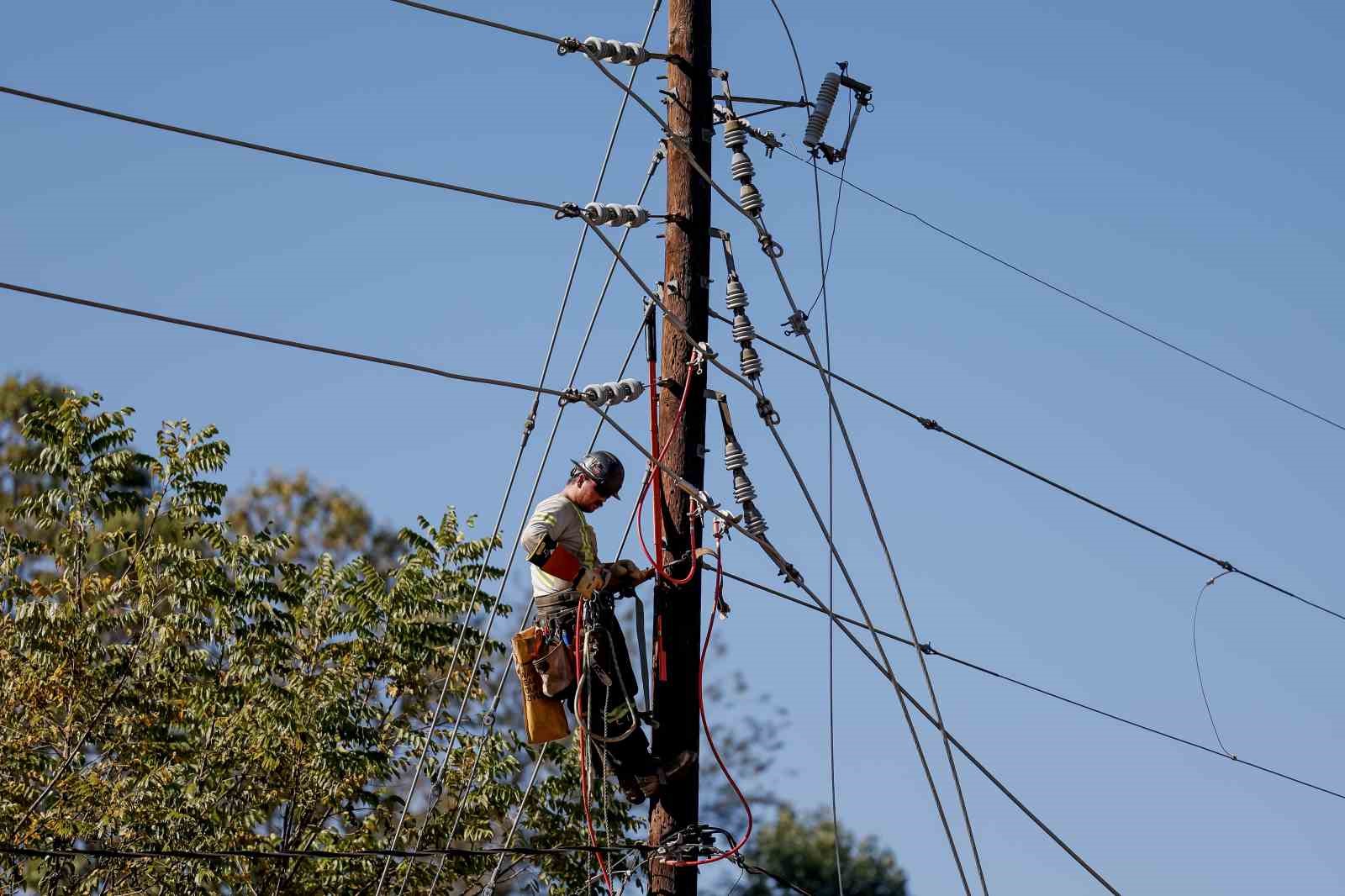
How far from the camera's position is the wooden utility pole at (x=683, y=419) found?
9633 millimetres

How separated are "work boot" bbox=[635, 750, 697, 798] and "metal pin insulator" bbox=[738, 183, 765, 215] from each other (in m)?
3.12

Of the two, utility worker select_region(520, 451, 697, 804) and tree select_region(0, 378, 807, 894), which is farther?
tree select_region(0, 378, 807, 894)

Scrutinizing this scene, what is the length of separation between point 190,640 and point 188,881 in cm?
226

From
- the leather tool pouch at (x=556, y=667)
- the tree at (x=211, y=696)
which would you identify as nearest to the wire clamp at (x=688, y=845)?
the leather tool pouch at (x=556, y=667)

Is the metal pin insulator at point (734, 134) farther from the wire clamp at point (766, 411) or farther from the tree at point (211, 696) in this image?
the tree at point (211, 696)

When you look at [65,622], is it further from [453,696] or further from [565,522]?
[565,522]

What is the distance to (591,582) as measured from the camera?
384 inches

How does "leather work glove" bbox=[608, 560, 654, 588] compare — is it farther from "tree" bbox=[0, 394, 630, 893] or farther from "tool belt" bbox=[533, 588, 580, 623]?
"tree" bbox=[0, 394, 630, 893]

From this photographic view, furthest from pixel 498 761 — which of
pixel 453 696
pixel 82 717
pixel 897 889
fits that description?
pixel 897 889

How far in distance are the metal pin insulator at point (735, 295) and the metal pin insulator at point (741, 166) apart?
23.9 inches

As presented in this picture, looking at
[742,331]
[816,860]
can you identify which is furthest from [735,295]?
[816,860]

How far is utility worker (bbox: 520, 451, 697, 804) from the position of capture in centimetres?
970

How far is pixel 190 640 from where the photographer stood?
1642 cm

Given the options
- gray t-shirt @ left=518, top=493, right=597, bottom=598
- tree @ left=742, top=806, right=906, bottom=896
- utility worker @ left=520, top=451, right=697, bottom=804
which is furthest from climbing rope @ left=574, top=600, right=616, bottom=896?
tree @ left=742, top=806, right=906, bottom=896
